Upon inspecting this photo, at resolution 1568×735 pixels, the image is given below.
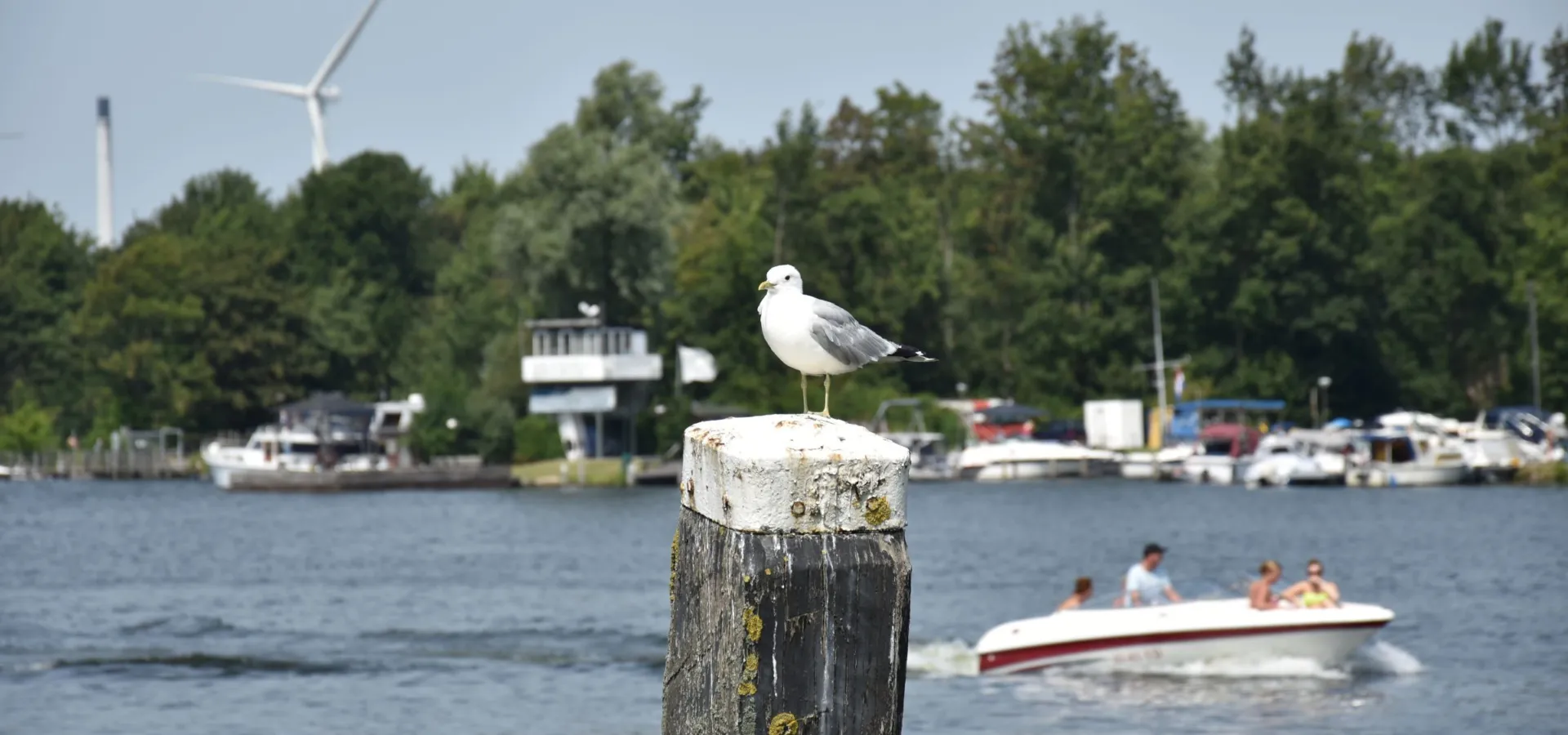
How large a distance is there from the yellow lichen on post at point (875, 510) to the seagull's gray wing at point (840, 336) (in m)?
1.94

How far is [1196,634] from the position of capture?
27.3 m

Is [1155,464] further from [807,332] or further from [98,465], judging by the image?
[807,332]

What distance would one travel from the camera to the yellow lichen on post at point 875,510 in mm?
5918

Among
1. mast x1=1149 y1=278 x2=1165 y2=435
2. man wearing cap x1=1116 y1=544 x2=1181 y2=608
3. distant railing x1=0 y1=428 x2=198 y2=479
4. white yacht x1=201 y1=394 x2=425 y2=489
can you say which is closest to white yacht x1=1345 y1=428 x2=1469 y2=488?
mast x1=1149 y1=278 x2=1165 y2=435

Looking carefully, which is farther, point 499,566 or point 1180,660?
point 499,566

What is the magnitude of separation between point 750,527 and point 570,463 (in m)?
85.7

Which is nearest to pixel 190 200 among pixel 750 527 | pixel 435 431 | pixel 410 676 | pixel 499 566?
pixel 435 431

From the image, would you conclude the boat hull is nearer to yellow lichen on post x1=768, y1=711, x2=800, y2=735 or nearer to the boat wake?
the boat wake

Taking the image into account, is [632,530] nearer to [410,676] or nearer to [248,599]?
[248,599]

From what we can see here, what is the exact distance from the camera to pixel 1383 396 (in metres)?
96.8

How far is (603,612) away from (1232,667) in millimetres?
14557

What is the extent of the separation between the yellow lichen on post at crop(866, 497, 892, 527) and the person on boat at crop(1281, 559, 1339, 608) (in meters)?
22.6

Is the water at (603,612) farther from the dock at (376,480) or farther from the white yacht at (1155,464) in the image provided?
the white yacht at (1155,464)

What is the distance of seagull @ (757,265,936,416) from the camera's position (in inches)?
309
